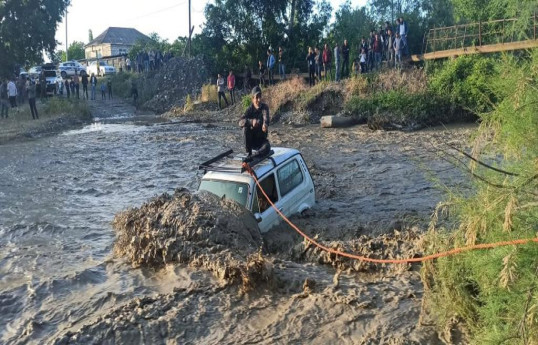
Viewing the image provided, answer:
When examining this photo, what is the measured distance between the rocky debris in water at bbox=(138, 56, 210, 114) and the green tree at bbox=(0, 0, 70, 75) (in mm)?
8466

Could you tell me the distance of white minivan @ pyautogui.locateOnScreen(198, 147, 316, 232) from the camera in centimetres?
846

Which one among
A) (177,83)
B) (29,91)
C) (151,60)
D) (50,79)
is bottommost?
(29,91)

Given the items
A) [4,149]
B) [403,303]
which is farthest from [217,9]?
[403,303]

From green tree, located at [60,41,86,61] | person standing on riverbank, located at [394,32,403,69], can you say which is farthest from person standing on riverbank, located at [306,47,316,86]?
green tree, located at [60,41,86,61]

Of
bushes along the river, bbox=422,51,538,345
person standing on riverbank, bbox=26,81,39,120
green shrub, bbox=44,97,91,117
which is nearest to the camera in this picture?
bushes along the river, bbox=422,51,538,345

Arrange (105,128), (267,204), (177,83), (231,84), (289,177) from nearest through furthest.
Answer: (267,204) < (289,177) < (105,128) < (231,84) < (177,83)

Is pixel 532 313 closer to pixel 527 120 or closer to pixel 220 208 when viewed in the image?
pixel 527 120

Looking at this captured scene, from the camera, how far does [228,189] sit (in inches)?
338

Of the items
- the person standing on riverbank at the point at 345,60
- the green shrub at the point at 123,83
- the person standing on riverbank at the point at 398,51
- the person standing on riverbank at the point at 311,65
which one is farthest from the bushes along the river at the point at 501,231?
the green shrub at the point at 123,83

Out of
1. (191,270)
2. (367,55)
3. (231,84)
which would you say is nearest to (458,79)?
(367,55)

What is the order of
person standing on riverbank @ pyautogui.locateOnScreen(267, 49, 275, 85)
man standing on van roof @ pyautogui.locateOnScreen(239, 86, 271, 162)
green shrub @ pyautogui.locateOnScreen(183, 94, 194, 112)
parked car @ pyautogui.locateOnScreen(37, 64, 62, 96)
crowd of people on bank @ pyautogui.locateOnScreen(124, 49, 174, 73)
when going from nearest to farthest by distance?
man standing on van roof @ pyautogui.locateOnScreen(239, 86, 271, 162)
person standing on riverbank @ pyautogui.locateOnScreen(267, 49, 275, 85)
green shrub @ pyautogui.locateOnScreen(183, 94, 194, 112)
parked car @ pyautogui.locateOnScreen(37, 64, 62, 96)
crowd of people on bank @ pyautogui.locateOnScreen(124, 49, 174, 73)

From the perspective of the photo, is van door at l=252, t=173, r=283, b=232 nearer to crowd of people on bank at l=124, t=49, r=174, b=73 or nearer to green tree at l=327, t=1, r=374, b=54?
green tree at l=327, t=1, r=374, b=54

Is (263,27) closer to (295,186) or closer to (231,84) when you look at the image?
(231,84)

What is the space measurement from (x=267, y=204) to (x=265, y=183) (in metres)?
0.34
